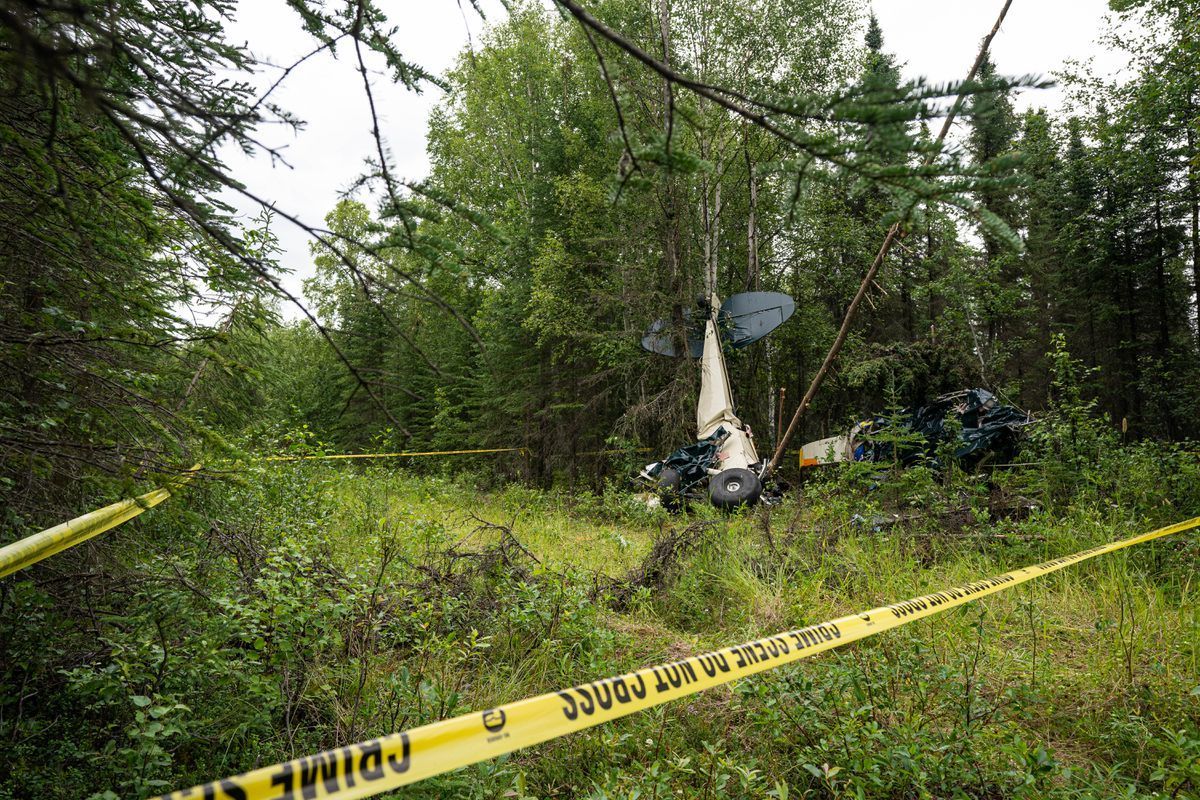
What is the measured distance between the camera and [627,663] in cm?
307

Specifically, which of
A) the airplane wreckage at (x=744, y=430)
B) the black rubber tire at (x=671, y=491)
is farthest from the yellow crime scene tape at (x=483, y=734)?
Answer: the black rubber tire at (x=671, y=491)

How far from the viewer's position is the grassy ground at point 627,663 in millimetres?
2139

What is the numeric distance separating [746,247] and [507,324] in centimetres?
635

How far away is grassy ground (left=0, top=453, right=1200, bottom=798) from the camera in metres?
2.14

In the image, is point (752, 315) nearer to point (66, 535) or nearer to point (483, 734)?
point (66, 535)

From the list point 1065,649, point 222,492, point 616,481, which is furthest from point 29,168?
point 616,481

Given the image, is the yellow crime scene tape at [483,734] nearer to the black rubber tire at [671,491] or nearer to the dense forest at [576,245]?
the dense forest at [576,245]

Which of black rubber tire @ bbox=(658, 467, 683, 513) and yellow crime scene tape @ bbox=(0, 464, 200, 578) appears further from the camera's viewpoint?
black rubber tire @ bbox=(658, 467, 683, 513)

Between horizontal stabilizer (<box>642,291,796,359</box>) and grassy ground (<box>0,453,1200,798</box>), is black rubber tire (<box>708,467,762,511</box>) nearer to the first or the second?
grassy ground (<box>0,453,1200,798</box>)

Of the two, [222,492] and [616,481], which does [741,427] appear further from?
[222,492]

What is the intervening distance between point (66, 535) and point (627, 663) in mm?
2463

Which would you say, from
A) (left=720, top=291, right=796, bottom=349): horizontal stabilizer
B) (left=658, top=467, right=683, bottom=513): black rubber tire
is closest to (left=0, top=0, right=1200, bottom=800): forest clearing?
(left=658, top=467, right=683, bottom=513): black rubber tire

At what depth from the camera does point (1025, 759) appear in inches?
80.7

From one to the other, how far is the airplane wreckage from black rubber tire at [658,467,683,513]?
0.05ft
